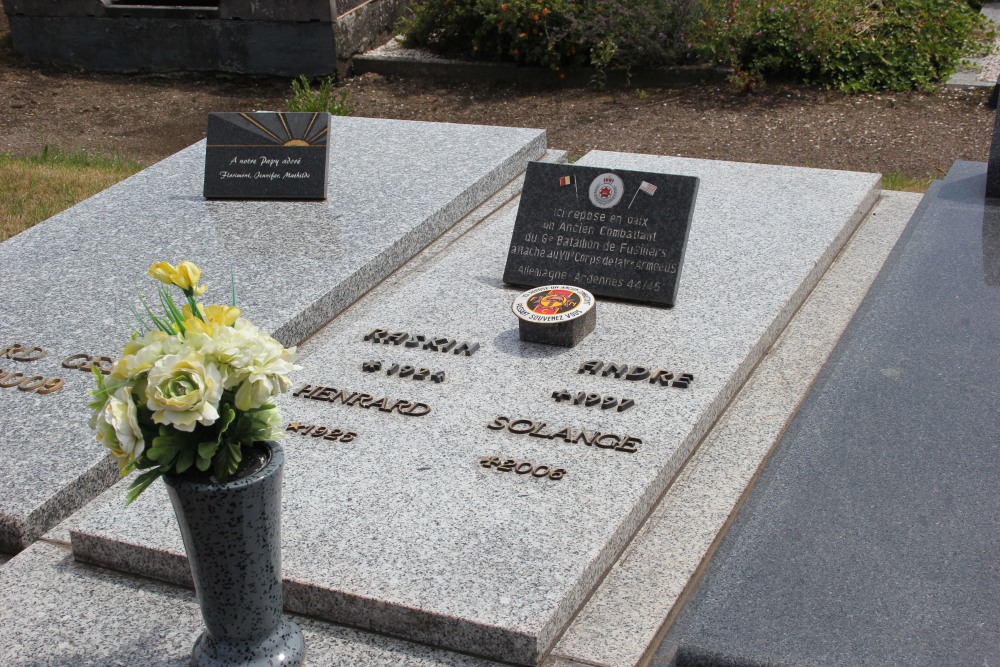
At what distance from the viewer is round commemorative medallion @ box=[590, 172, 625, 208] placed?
14.8 ft

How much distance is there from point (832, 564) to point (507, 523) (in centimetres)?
89

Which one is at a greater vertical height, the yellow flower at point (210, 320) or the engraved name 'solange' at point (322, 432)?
the yellow flower at point (210, 320)

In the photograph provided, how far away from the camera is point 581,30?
9383mm

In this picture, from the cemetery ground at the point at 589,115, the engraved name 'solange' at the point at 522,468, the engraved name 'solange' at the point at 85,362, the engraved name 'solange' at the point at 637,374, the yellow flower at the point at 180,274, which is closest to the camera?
the yellow flower at the point at 180,274

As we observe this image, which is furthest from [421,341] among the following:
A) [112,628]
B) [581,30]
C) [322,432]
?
[581,30]

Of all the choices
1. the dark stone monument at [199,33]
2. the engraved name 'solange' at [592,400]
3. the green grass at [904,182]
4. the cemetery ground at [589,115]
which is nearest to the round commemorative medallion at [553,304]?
the engraved name 'solange' at [592,400]

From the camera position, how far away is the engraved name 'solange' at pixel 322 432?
11.9 ft

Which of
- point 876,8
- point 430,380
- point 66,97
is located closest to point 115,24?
point 66,97

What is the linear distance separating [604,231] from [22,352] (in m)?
2.34

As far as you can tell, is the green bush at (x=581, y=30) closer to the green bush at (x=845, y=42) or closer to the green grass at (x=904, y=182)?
the green bush at (x=845, y=42)

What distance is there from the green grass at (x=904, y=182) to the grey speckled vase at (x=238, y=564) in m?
5.29

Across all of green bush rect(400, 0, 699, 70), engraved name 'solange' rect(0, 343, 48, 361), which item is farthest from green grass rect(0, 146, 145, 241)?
green bush rect(400, 0, 699, 70)

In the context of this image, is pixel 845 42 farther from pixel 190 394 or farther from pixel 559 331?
pixel 190 394

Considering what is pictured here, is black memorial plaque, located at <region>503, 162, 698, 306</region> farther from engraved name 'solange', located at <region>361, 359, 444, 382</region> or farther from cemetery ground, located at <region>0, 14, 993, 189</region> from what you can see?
cemetery ground, located at <region>0, 14, 993, 189</region>
